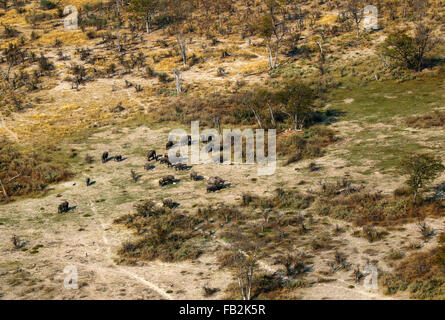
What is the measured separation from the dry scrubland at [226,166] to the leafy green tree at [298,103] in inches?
16.0

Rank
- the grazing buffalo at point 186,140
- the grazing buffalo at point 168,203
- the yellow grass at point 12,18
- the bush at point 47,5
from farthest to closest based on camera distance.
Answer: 1. the bush at point 47,5
2. the yellow grass at point 12,18
3. the grazing buffalo at point 186,140
4. the grazing buffalo at point 168,203

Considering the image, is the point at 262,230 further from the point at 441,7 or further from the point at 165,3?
the point at 165,3

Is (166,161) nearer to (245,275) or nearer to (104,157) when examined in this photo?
(104,157)

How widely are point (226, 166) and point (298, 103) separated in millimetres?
16005

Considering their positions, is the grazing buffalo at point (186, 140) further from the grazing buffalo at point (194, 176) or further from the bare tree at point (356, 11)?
the bare tree at point (356, 11)

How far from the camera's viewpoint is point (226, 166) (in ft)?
160

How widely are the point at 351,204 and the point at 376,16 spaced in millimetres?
71234

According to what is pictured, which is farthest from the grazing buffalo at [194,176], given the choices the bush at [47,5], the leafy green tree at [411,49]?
the bush at [47,5]

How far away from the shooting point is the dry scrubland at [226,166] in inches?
1081

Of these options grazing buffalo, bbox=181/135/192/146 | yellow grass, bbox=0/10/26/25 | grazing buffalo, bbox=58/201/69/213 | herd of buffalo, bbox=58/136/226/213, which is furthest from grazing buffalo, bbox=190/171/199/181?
yellow grass, bbox=0/10/26/25

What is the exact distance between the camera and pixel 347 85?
70375mm

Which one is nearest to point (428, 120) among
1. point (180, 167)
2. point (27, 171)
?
point (180, 167)

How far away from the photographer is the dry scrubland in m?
27.5

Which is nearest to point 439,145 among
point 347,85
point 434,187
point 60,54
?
point 434,187
